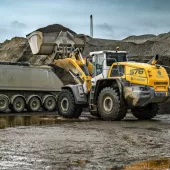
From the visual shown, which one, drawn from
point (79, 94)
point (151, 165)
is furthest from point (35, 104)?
point (151, 165)

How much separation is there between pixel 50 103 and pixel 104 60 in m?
9.27

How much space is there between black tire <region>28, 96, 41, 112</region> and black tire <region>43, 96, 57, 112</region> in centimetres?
43

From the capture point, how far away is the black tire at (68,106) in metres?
18.5

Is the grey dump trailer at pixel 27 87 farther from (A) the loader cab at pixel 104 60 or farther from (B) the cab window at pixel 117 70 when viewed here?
(B) the cab window at pixel 117 70

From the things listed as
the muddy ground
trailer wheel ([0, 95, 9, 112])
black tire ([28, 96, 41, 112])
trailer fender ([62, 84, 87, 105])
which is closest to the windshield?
trailer fender ([62, 84, 87, 105])

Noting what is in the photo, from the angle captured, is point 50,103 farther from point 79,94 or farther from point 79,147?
point 79,147

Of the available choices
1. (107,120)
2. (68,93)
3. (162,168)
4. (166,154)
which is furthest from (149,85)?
(162,168)

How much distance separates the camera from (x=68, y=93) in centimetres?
1867

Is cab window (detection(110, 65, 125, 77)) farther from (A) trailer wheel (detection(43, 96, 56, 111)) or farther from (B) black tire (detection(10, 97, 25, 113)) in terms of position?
(A) trailer wheel (detection(43, 96, 56, 111))

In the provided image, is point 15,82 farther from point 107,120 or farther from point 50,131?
point 50,131

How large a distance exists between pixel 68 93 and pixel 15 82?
6875 millimetres

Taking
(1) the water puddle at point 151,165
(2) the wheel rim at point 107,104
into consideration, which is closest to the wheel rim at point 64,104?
(2) the wheel rim at point 107,104

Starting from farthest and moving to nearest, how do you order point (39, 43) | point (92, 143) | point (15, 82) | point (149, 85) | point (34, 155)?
point (15, 82) < point (39, 43) < point (149, 85) < point (92, 143) < point (34, 155)

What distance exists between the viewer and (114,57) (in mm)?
17688
